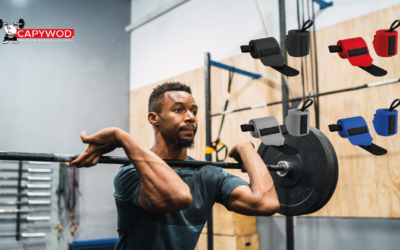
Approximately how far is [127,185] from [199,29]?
384 cm

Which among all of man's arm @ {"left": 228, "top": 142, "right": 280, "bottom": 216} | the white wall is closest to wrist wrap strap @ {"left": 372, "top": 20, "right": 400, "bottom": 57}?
man's arm @ {"left": 228, "top": 142, "right": 280, "bottom": 216}

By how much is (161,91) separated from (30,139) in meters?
3.75

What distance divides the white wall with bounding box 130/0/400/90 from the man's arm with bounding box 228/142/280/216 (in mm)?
2282

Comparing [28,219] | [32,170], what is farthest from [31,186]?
[28,219]

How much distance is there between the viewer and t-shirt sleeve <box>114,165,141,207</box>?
1611 millimetres

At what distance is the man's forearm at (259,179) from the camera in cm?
173

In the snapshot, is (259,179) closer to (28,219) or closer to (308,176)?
(308,176)

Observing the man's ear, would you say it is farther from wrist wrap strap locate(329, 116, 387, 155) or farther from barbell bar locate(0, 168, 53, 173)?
barbell bar locate(0, 168, 53, 173)

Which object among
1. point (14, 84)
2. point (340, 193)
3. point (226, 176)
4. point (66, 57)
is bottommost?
point (340, 193)

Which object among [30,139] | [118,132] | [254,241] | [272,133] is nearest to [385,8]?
[272,133]

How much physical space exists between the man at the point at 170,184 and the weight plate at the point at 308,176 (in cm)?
36

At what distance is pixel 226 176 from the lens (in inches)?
76.4

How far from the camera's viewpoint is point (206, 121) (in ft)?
11.8

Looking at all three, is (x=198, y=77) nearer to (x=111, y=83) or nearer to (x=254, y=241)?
(x=111, y=83)
